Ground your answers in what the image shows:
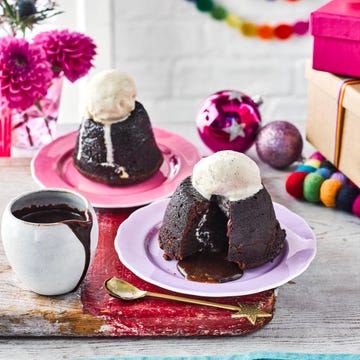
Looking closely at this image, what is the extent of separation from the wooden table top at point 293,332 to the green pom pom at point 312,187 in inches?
5.9

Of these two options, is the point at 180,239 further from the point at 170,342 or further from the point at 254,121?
the point at 254,121

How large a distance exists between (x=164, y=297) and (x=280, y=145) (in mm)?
563

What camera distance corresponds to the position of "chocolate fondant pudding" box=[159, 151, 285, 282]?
107 cm

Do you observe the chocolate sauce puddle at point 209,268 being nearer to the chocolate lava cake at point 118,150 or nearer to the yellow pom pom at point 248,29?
the chocolate lava cake at point 118,150

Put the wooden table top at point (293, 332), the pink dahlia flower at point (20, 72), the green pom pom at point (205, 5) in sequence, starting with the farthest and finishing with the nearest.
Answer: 1. the green pom pom at point (205, 5)
2. the pink dahlia flower at point (20, 72)
3. the wooden table top at point (293, 332)

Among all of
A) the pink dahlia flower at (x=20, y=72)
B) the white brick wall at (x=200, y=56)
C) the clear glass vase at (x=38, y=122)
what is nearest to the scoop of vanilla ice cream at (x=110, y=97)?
the pink dahlia flower at (x=20, y=72)

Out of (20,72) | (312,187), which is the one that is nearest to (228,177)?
(312,187)

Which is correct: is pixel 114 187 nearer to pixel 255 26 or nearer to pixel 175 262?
pixel 175 262

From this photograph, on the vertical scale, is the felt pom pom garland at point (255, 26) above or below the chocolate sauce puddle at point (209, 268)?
above

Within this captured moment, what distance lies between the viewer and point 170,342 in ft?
3.27

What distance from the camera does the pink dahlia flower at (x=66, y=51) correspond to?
1537 millimetres

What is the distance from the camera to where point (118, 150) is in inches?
55.0

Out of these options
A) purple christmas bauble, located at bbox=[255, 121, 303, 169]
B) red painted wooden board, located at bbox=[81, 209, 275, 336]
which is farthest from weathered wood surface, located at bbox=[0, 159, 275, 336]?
purple christmas bauble, located at bbox=[255, 121, 303, 169]

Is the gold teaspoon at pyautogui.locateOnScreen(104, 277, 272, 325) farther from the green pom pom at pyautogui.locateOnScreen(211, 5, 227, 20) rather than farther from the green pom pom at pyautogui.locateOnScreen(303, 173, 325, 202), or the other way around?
the green pom pom at pyautogui.locateOnScreen(211, 5, 227, 20)
